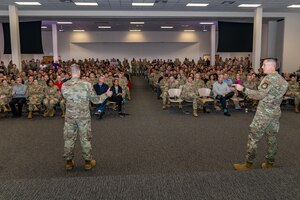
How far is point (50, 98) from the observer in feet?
27.3

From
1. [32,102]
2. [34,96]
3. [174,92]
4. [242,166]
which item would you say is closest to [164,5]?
[174,92]

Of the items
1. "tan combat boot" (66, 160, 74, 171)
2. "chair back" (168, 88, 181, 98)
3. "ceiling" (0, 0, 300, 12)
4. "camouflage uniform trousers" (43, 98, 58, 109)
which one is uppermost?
"ceiling" (0, 0, 300, 12)

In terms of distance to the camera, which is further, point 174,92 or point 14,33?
point 14,33

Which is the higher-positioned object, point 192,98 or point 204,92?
point 204,92

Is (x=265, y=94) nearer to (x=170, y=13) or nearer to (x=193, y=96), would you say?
(x=193, y=96)

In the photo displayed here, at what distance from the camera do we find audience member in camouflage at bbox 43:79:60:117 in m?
8.22

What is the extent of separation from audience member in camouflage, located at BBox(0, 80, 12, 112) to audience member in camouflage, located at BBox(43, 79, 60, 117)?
102 cm

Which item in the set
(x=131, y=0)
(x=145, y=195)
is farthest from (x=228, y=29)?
(x=145, y=195)

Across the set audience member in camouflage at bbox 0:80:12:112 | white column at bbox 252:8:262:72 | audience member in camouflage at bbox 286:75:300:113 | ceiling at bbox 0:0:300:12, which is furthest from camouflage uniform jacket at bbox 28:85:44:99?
white column at bbox 252:8:262:72

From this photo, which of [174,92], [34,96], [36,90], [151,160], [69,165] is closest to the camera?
[69,165]

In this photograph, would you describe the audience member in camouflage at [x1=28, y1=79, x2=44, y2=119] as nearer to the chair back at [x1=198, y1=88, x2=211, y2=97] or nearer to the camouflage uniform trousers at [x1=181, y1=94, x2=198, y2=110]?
the camouflage uniform trousers at [x1=181, y1=94, x2=198, y2=110]

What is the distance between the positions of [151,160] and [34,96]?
190 inches

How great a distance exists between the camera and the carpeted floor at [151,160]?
129 inches

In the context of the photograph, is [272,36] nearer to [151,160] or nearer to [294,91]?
[294,91]
